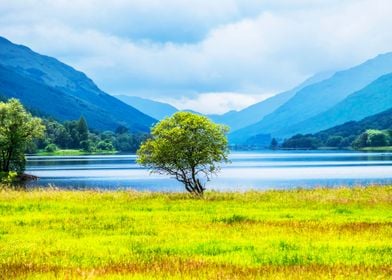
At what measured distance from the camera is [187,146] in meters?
51.9

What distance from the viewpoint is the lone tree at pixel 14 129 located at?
10806 cm

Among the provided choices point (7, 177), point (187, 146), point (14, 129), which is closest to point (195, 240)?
point (187, 146)

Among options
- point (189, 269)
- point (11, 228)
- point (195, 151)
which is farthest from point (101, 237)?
point (195, 151)

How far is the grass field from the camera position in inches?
621

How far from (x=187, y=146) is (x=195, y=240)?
2928 cm

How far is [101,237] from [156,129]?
29.6 meters

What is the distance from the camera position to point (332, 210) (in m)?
37.1

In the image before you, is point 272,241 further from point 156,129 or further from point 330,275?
point 156,129

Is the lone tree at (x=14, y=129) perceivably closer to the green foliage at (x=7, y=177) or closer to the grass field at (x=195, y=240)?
the green foliage at (x=7, y=177)

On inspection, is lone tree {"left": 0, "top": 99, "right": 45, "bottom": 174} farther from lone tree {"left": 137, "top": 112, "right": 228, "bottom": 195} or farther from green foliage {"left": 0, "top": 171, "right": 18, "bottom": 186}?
lone tree {"left": 137, "top": 112, "right": 228, "bottom": 195}

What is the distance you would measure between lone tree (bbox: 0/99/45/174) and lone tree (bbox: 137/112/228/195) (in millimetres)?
61718

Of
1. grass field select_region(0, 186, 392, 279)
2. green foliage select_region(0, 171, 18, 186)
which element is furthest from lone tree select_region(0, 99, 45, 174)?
grass field select_region(0, 186, 392, 279)

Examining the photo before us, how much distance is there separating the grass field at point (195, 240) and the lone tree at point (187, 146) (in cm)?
906

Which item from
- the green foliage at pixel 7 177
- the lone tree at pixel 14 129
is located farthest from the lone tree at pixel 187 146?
the lone tree at pixel 14 129
